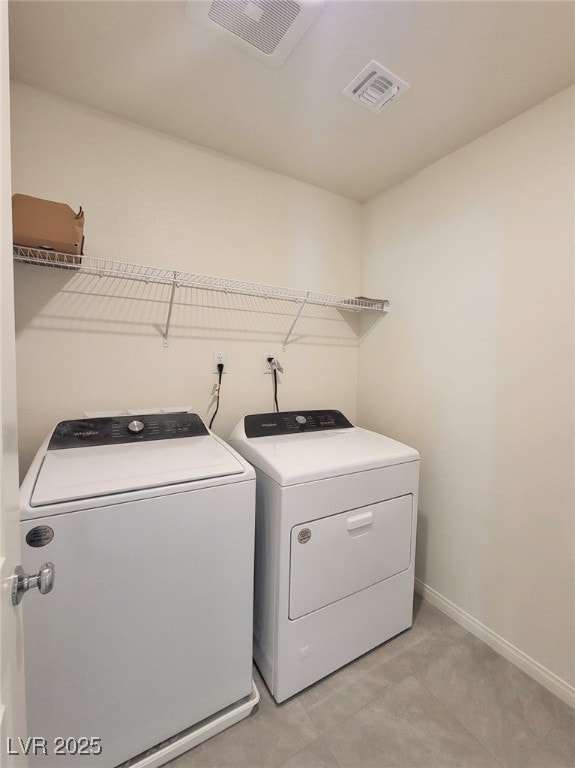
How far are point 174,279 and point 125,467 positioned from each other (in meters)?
0.87

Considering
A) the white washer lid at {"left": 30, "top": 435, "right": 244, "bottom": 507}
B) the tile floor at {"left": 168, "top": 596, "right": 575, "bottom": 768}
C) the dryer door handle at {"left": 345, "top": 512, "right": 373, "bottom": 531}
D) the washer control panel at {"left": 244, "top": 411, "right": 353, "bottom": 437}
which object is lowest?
the tile floor at {"left": 168, "top": 596, "right": 575, "bottom": 768}

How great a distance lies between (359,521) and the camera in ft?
4.55

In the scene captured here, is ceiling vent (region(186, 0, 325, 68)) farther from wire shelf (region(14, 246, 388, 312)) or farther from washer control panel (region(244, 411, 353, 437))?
washer control panel (region(244, 411, 353, 437))

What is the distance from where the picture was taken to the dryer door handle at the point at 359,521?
1.37m

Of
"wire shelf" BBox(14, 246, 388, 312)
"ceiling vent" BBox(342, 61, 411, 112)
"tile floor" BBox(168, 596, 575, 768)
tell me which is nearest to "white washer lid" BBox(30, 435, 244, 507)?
"wire shelf" BBox(14, 246, 388, 312)

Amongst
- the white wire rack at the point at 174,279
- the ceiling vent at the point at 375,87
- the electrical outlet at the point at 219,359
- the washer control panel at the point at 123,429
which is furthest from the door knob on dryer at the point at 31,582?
the ceiling vent at the point at 375,87

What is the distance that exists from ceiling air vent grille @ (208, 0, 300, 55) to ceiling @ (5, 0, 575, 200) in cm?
8

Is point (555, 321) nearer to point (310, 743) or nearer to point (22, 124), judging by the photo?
point (310, 743)

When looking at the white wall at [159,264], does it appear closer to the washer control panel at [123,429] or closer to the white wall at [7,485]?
the washer control panel at [123,429]

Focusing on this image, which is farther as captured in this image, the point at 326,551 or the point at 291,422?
the point at 291,422

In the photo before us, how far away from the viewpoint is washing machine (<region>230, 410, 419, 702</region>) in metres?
1.26

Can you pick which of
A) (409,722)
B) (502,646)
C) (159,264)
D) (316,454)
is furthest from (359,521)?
(159,264)

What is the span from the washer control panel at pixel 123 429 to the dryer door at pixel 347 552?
0.69 metres

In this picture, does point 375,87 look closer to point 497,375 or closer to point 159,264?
point 159,264
